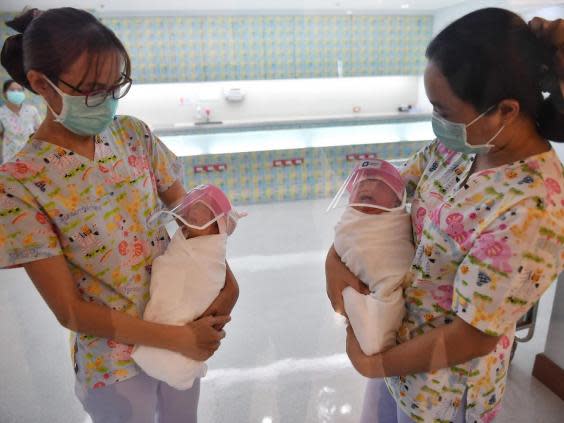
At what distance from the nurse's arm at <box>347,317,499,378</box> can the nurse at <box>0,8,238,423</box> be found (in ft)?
1.23

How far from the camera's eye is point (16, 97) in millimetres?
1124

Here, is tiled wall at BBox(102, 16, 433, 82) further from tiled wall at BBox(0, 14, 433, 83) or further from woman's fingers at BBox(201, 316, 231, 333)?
woman's fingers at BBox(201, 316, 231, 333)

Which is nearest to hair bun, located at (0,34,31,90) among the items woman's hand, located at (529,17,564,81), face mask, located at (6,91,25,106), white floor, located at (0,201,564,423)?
face mask, located at (6,91,25,106)

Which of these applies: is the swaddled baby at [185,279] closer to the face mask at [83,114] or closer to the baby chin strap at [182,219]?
the baby chin strap at [182,219]

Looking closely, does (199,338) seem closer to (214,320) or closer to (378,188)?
(214,320)

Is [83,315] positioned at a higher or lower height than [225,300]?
higher

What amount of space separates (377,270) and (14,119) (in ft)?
3.77

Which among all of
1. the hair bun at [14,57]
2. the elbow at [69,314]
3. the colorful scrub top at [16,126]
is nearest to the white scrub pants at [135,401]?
the elbow at [69,314]

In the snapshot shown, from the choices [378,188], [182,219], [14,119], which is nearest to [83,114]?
[182,219]

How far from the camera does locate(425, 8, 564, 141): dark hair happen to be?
0.64 meters

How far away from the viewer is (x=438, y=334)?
74cm

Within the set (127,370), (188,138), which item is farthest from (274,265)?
(127,370)

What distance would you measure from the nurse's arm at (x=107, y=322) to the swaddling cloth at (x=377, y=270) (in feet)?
1.17

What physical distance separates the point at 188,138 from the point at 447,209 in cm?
120
